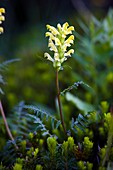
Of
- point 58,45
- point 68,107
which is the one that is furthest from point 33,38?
point 58,45

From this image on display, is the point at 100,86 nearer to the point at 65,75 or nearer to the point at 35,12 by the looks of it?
the point at 65,75

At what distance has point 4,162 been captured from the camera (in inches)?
42.3

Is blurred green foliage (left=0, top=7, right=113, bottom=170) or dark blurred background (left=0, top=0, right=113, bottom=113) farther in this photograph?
dark blurred background (left=0, top=0, right=113, bottom=113)

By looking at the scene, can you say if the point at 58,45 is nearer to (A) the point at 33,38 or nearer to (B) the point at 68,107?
(B) the point at 68,107

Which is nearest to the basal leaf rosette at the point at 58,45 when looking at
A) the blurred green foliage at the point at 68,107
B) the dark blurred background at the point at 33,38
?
the blurred green foliage at the point at 68,107

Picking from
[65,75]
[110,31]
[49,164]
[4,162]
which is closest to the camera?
[49,164]

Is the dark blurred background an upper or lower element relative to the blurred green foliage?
upper

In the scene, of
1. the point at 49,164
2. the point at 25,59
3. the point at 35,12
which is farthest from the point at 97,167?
the point at 35,12

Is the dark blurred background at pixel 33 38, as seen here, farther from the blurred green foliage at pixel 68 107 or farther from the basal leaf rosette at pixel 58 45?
the basal leaf rosette at pixel 58 45

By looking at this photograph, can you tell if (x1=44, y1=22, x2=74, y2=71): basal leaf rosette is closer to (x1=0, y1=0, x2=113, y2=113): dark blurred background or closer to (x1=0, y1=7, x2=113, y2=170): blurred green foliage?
(x1=0, y1=7, x2=113, y2=170): blurred green foliage

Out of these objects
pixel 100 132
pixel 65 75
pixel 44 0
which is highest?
pixel 44 0

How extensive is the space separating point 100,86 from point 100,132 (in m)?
0.63

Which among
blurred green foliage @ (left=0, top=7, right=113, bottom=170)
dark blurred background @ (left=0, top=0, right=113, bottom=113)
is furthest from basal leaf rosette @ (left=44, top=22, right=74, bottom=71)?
dark blurred background @ (left=0, top=0, right=113, bottom=113)

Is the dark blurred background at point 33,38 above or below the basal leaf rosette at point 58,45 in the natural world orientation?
above
